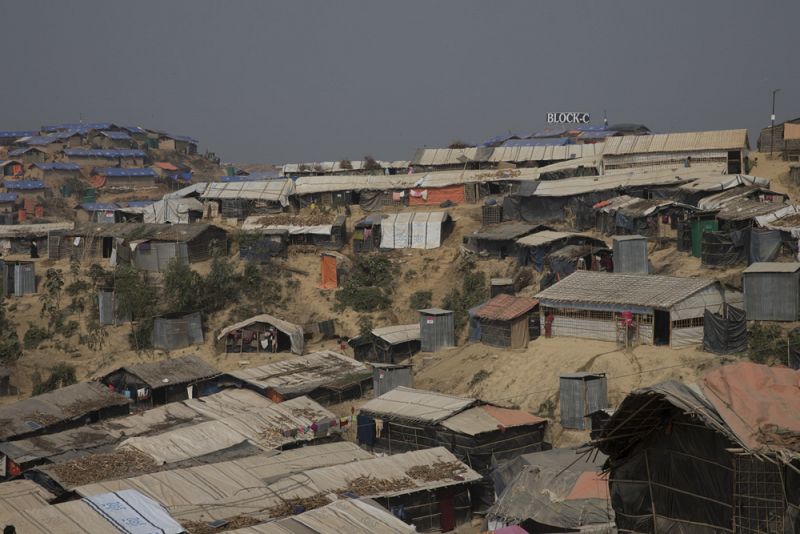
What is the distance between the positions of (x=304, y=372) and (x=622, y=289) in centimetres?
914

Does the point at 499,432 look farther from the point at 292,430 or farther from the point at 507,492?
the point at 292,430

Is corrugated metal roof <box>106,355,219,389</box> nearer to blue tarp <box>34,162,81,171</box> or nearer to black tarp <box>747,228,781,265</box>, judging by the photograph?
black tarp <box>747,228,781,265</box>

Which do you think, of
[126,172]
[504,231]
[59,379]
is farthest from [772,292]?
[126,172]

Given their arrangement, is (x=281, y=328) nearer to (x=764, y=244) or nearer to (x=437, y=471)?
(x=437, y=471)

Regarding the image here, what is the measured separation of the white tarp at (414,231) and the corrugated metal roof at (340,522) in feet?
61.6

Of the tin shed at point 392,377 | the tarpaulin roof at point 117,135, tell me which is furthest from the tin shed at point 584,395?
the tarpaulin roof at point 117,135

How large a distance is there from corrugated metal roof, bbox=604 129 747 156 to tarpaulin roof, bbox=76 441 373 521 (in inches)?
874

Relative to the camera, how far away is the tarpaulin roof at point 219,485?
1844 cm

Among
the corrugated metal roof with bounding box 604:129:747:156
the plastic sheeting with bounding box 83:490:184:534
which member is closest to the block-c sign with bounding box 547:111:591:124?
the corrugated metal roof with bounding box 604:129:747:156

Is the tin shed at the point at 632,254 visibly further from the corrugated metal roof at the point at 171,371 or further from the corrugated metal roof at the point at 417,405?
the corrugated metal roof at the point at 171,371

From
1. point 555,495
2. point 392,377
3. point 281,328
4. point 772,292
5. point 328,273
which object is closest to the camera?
point 555,495

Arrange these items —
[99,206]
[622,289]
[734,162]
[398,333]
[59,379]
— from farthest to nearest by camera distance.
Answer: [99,206], [734,162], [59,379], [398,333], [622,289]

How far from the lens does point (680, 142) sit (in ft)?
129

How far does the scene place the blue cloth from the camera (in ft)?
80.1
